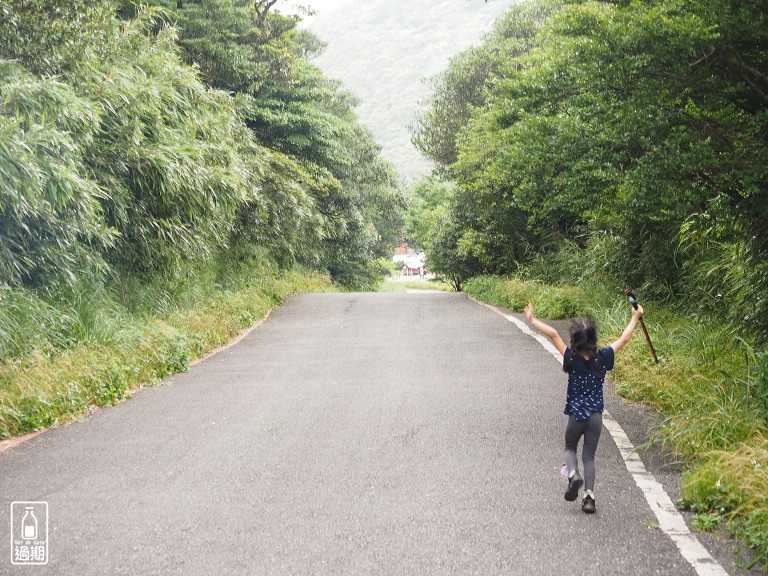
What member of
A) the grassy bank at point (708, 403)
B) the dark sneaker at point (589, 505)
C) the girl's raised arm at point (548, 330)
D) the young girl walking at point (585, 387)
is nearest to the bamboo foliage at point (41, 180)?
the girl's raised arm at point (548, 330)

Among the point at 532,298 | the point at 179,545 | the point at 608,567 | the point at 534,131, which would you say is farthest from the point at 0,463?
the point at 532,298

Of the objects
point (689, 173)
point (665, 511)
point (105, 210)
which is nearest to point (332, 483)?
point (665, 511)

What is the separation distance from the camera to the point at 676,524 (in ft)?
15.1

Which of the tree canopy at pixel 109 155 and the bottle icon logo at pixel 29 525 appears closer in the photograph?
the bottle icon logo at pixel 29 525

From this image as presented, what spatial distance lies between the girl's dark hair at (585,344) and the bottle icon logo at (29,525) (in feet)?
11.9

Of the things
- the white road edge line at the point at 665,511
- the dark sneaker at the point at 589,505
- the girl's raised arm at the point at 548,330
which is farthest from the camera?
the girl's raised arm at the point at 548,330

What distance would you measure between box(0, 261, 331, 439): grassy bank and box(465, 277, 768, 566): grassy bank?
606 cm

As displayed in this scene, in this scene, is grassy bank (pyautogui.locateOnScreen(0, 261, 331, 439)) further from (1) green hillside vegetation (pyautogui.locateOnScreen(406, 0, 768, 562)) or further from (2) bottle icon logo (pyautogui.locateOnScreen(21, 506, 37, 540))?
(1) green hillside vegetation (pyautogui.locateOnScreen(406, 0, 768, 562))

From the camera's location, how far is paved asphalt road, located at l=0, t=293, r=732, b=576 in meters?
4.15

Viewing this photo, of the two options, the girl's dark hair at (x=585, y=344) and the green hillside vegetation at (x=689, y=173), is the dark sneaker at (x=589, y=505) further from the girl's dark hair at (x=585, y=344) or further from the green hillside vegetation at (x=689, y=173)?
the girl's dark hair at (x=585, y=344)

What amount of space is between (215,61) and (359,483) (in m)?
20.2

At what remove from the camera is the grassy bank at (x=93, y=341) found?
300 inches

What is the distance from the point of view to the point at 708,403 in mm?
6566

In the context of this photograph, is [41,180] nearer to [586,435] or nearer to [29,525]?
[29,525]
